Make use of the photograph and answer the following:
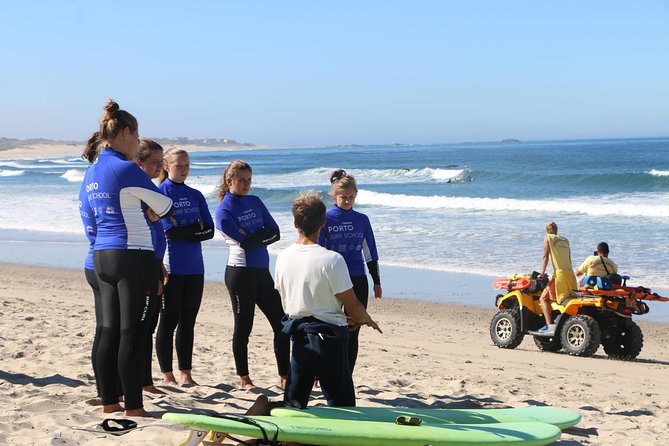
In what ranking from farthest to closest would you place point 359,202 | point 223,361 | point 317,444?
point 359,202
point 223,361
point 317,444

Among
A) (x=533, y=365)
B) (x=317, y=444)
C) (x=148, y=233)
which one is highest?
(x=148, y=233)

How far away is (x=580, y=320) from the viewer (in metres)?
8.72

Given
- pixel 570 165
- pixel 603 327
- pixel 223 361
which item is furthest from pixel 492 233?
pixel 570 165

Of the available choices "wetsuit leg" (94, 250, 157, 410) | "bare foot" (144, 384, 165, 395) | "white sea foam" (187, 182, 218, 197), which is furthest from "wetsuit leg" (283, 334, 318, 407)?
"white sea foam" (187, 182, 218, 197)

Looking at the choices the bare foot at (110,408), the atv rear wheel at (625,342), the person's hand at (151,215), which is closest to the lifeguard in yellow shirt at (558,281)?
the atv rear wheel at (625,342)

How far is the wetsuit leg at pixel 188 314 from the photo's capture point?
5.78m

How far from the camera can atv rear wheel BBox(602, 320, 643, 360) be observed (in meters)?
8.55

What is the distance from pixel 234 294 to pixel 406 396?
1.42 m

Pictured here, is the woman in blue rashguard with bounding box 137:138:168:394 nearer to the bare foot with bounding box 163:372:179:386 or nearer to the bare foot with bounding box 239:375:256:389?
the bare foot with bounding box 163:372:179:386

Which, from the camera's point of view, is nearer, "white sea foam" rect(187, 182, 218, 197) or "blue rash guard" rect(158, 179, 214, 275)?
"blue rash guard" rect(158, 179, 214, 275)

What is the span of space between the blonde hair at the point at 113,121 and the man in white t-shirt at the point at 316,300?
1089 millimetres

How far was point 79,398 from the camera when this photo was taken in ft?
17.4

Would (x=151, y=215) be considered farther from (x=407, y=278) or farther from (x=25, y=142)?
(x=25, y=142)

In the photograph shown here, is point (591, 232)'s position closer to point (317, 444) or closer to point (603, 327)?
point (603, 327)
